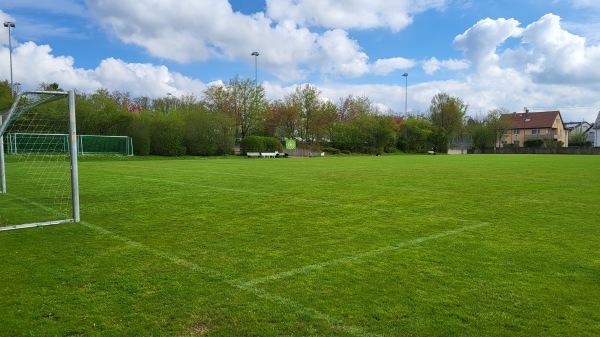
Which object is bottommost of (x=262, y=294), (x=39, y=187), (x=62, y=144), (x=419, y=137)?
(x=262, y=294)

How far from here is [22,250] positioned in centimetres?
565

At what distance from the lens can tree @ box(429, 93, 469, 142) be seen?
262 ft

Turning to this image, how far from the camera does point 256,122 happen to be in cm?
5569

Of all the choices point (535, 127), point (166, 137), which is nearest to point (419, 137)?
point (166, 137)

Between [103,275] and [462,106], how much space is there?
8502 centimetres

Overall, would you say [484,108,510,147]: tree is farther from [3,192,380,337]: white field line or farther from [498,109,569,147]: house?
[3,192,380,337]: white field line

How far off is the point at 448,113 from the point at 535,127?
112ft

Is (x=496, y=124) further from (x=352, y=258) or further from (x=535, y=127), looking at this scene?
(x=352, y=258)

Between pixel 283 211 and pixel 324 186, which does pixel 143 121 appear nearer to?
pixel 324 186

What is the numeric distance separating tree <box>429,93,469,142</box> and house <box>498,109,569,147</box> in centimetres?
2211

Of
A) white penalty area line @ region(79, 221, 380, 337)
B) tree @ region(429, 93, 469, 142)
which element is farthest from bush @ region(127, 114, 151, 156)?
tree @ region(429, 93, 469, 142)

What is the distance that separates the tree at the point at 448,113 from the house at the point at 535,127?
2211cm

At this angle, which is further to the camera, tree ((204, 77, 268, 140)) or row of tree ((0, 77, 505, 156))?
tree ((204, 77, 268, 140))

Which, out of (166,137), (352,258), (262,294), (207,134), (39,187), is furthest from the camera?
(207,134)
